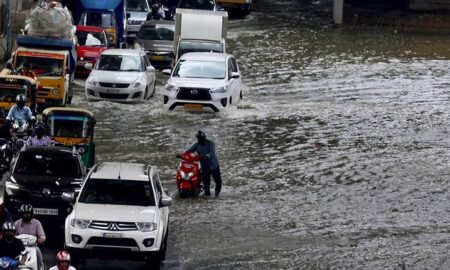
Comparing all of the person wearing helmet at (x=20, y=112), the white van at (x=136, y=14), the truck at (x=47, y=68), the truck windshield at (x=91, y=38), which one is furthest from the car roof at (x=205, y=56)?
the white van at (x=136, y=14)

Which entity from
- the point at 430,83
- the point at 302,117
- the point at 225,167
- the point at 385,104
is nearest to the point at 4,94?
the point at 225,167

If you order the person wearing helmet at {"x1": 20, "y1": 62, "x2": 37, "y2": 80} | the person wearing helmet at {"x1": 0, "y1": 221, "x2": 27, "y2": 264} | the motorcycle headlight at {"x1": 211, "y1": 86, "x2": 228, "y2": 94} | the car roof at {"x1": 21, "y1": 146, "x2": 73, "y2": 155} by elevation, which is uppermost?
the person wearing helmet at {"x1": 0, "y1": 221, "x2": 27, "y2": 264}

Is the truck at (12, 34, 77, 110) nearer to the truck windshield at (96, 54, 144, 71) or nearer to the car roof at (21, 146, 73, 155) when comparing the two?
the truck windshield at (96, 54, 144, 71)

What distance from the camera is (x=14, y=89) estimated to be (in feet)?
101

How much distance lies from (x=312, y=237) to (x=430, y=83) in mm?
20918

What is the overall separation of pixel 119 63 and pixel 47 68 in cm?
344

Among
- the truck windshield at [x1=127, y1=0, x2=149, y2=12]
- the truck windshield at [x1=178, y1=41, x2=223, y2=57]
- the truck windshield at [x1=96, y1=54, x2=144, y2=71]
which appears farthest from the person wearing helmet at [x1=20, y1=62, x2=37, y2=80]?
the truck windshield at [x1=127, y1=0, x2=149, y2=12]

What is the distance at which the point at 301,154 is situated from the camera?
30.9 m

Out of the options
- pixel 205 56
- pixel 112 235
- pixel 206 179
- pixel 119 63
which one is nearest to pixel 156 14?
pixel 119 63

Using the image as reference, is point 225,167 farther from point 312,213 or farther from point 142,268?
point 142,268

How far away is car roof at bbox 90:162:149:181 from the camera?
20.9 m

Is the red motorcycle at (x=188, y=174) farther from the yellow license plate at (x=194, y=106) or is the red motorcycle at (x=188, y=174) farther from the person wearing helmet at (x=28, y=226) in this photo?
the yellow license plate at (x=194, y=106)

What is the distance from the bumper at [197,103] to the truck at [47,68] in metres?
2.64

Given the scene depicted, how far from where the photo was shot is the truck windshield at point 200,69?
36.7 meters
